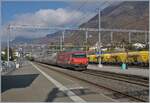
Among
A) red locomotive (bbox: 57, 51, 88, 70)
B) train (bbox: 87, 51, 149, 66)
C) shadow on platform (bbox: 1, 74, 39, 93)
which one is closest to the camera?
shadow on platform (bbox: 1, 74, 39, 93)

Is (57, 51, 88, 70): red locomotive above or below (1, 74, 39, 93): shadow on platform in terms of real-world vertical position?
above

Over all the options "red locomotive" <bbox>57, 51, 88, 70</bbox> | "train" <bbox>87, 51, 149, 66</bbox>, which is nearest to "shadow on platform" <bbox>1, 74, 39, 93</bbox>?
"red locomotive" <bbox>57, 51, 88, 70</bbox>

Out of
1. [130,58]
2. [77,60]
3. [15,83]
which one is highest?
[77,60]

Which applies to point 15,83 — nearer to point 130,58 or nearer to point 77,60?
point 77,60

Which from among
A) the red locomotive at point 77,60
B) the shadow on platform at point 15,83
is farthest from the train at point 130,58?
the shadow on platform at point 15,83

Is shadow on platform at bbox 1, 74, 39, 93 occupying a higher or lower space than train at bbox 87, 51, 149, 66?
lower

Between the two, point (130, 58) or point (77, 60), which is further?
point (130, 58)

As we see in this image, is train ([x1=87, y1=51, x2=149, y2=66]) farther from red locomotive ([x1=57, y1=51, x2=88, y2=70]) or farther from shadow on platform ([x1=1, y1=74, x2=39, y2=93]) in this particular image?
shadow on platform ([x1=1, y1=74, x2=39, y2=93])

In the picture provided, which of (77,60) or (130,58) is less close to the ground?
(77,60)

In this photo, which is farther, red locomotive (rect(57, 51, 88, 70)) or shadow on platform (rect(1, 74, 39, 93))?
red locomotive (rect(57, 51, 88, 70))

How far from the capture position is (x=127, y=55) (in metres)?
62.8

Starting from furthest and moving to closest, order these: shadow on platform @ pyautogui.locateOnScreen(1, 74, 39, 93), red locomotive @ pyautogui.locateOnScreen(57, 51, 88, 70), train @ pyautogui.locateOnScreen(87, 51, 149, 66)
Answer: train @ pyautogui.locateOnScreen(87, 51, 149, 66), red locomotive @ pyautogui.locateOnScreen(57, 51, 88, 70), shadow on platform @ pyautogui.locateOnScreen(1, 74, 39, 93)

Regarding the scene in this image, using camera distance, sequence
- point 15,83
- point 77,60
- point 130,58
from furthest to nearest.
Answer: point 130,58 → point 77,60 → point 15,83

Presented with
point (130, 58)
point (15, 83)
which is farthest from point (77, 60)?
point (15, 83)
